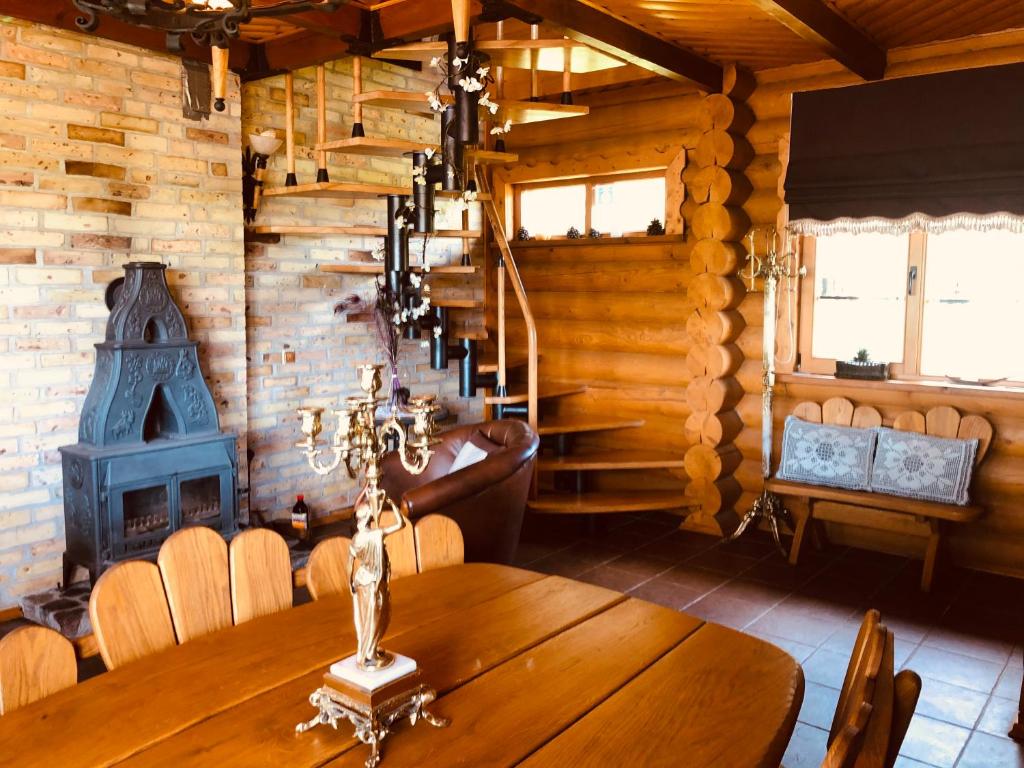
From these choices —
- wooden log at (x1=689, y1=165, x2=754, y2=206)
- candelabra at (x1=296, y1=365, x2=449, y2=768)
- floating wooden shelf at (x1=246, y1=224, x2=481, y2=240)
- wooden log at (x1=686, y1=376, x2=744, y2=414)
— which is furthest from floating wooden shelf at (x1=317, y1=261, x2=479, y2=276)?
candelabra at (x1=296, y1=365, x2=449, y2=768)

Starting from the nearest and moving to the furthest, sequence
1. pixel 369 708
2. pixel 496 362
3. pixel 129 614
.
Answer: pixel 369 708 → pixel 129 614 → pixel 496 362

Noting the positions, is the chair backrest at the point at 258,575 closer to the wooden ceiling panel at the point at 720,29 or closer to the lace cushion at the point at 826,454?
the wooden ceiling panel at the point at 720,29

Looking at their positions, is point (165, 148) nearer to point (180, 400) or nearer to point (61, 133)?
point (61, 133)

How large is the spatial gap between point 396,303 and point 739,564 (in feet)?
8.05

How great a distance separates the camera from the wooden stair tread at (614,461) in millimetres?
5445

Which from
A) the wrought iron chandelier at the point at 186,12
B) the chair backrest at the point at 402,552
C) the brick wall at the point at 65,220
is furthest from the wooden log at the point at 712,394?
the wrought iron chandelier at the point at 186,12

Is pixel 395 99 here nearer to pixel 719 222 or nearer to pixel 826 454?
pixel 719 222

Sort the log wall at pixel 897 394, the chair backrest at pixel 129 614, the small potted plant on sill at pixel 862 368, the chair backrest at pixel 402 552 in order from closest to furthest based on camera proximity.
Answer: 1. the chair backrest at pixel 129 614
2. the chair backrest at pixel 402 552
3. the log wall at pixel 897 394
4. the small potted plant on sill at pixel 862 368

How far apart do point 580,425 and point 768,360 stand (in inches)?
48.1

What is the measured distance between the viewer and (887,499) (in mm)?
4512

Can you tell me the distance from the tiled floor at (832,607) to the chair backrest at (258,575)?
1758 mm

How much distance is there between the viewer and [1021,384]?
4.52 metres

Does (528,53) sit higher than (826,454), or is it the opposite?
(528,53)

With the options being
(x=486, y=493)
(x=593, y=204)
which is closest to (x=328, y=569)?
(x=486, y=493)
